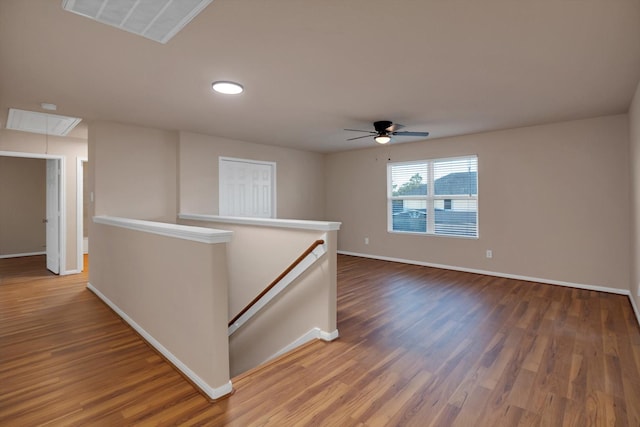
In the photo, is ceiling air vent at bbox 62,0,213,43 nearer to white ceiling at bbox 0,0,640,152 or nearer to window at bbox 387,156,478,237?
white ceiling at bbox 0,0,640,152

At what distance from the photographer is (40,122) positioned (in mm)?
4273

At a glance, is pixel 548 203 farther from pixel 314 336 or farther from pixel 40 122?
pixel 40 122

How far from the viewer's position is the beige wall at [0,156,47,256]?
6641 millimetres

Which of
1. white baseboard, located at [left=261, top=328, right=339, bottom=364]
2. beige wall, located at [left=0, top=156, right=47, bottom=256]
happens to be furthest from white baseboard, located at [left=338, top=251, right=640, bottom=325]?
beige wall, located at [left=0, top=156, right=47, bottom=256]

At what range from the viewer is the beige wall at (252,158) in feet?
16.3

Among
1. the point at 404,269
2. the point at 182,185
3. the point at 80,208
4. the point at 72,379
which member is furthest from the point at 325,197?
the point at 72,379

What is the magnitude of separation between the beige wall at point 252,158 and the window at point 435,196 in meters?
1.69

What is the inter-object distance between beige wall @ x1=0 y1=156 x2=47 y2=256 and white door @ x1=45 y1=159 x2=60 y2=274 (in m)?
2.06

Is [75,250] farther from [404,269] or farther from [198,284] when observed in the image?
[404,269]

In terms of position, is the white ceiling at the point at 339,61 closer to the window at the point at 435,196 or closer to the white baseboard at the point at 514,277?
the window at the point at 435,196

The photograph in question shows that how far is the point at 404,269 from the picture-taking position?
218 inches

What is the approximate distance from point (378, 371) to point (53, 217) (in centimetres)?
582

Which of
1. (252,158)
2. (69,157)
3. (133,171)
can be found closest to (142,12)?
(133,171)

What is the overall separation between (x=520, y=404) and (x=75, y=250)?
631 centimetres
